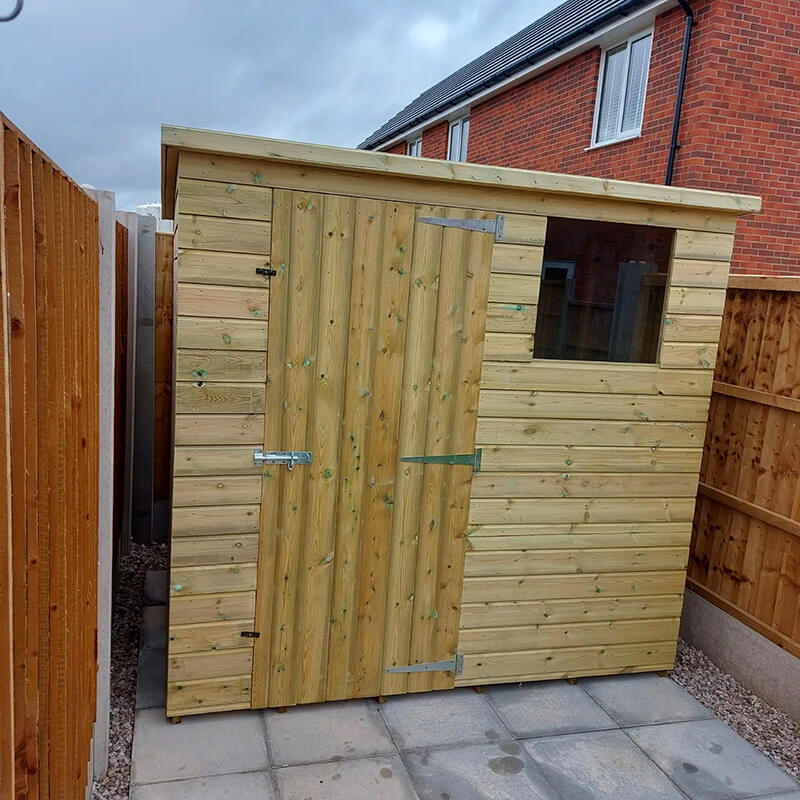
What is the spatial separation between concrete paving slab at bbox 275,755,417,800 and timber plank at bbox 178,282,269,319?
196 cm

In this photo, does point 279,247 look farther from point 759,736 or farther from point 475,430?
point 759,736

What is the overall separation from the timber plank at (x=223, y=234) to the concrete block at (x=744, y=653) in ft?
10.9

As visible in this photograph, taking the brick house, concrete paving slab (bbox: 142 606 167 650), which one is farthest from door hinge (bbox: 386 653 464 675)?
the brick house

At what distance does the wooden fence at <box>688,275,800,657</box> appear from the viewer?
3.72 metres

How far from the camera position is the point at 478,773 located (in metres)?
3.06

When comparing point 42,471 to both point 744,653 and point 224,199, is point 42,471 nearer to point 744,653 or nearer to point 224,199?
point 224,199

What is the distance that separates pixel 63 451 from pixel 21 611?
23.5 inches

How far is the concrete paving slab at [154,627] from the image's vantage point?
396 cm

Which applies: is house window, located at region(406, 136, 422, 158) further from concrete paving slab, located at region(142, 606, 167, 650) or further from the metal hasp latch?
the metal hasp latch

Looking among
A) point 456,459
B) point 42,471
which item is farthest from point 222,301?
point 42,471

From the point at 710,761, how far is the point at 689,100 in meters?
6.40

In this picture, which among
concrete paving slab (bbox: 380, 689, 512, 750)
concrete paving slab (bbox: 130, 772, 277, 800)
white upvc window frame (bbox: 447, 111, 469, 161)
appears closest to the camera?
concrete paving slab (bbox: 130, 772, 277, 800)

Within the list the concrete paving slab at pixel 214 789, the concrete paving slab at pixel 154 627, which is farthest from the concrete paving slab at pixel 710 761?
the concrete paving slab at pixel 154 627

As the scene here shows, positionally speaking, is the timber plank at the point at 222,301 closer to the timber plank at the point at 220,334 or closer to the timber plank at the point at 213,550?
the timber plank at the point at 220,334
